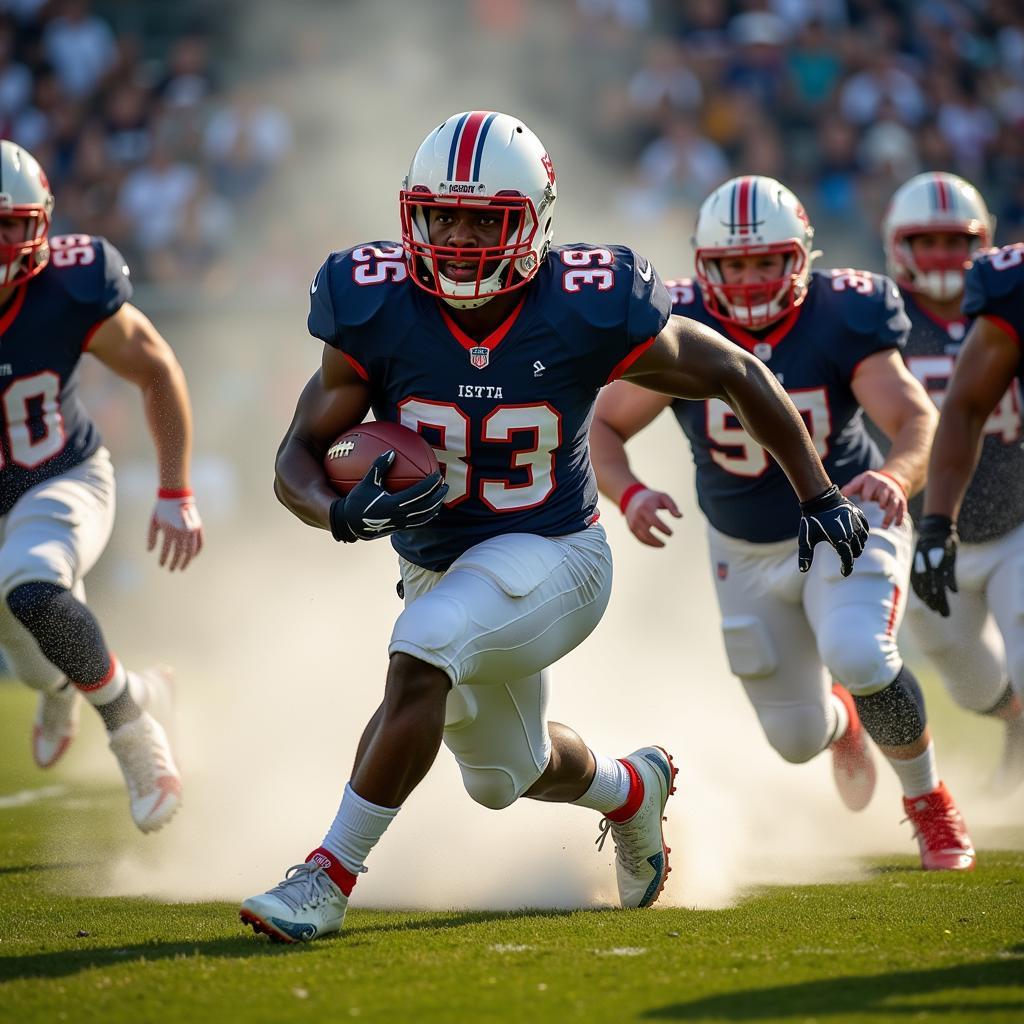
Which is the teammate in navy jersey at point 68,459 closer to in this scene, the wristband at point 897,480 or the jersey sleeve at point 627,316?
the jersey sleeve at point 627,316

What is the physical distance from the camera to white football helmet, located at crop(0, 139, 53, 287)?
443 cm

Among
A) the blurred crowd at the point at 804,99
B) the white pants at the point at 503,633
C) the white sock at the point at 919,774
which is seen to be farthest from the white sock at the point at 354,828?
the blurred crowd at the point at 804,99

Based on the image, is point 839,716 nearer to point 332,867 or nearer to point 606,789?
point 606,789

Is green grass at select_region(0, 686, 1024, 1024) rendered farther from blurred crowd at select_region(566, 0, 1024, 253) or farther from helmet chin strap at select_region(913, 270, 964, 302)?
blurred crowd at select_region(566, 0, 1024, 253)

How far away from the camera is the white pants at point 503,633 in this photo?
320 centimetres

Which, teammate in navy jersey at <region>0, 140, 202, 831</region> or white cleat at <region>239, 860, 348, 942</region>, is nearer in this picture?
white cleat at <region>239, 860, 348, 942</region>

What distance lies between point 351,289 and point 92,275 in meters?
1.44

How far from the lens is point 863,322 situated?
4453 millimetres

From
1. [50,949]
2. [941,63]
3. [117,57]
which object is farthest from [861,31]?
[50,949]

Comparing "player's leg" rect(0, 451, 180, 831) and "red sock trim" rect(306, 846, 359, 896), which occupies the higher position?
"player's leg" rect(0, 451, 180, 831)

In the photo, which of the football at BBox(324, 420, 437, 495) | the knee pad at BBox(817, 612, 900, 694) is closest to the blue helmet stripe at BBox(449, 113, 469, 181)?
the football at BBox(324, 420, 437, 495)

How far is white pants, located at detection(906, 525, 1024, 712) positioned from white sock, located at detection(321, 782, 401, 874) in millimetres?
2260

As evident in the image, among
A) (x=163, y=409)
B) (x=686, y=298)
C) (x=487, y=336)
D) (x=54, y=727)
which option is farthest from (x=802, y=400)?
(x=54, y=727)

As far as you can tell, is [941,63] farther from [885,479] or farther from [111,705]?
[111,705]
